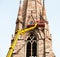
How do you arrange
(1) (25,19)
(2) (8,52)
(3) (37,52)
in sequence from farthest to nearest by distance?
(1) (25,19)
(3) (37,52)
(2) (8,52)

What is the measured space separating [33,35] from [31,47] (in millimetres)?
2173

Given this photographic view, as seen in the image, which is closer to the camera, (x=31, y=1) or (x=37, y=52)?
(x=37, y=52)

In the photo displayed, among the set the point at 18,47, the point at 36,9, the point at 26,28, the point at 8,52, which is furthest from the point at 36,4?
the point at 8,52

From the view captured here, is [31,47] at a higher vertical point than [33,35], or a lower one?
lower

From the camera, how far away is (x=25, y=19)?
64.8m

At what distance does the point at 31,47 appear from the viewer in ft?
201

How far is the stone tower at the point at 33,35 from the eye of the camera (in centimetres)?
6050

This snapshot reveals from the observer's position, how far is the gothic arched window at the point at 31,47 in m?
60.7

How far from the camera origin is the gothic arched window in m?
60.7

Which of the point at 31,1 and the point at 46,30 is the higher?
the point at 31,1

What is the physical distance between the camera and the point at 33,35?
62188 millimetres

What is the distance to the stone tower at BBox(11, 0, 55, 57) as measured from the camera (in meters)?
60.5

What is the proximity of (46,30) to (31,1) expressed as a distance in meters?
7.36

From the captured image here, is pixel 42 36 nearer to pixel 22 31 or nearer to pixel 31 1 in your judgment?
pixel 22 31
